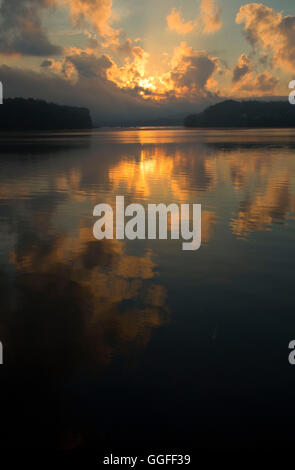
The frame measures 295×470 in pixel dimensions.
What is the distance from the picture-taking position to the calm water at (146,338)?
15.7ft

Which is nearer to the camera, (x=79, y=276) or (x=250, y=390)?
(x=250, y=390)

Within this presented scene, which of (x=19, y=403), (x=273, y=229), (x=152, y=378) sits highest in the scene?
(x=273, y=229)

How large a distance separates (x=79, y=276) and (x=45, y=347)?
10.7ft

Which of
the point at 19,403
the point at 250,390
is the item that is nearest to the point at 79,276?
the point at 19,403

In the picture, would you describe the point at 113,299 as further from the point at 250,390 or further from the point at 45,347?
the point at 250,390

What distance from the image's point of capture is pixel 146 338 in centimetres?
667

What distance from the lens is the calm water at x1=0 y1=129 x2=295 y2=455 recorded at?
188 inches

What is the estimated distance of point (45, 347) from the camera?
646cm

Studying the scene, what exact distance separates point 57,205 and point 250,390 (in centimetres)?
1463

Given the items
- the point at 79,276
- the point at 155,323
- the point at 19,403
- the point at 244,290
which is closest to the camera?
the point at 19,403
